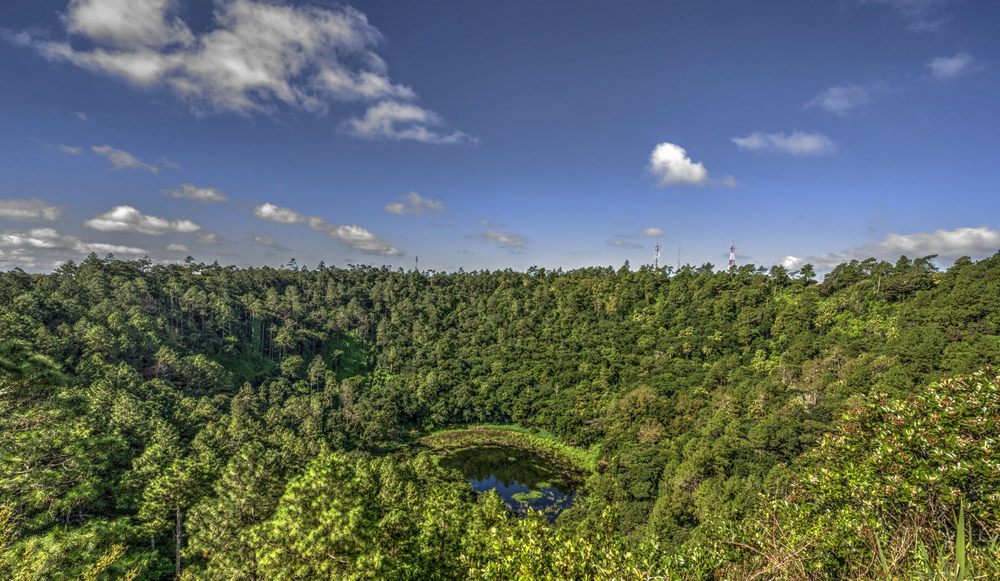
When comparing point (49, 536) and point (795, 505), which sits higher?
point (795, 505)

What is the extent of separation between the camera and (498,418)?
7844cm

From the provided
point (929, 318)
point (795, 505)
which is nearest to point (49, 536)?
point (795, 505)

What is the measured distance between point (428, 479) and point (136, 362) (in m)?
54.6

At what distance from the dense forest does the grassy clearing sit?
2475 millimetres

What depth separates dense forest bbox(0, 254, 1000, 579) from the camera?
11.6 metres

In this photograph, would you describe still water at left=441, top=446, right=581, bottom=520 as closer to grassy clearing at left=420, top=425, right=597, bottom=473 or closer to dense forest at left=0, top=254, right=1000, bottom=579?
grassy clearing at left=420, top=425, right=597, bottom=473

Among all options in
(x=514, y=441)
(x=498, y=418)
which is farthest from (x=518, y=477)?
(x=498, y=418)

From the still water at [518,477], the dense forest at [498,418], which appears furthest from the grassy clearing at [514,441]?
the dense forest at [498,418]

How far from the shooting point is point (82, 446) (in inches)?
1194

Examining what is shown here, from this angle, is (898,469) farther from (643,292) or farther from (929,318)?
(643,292)

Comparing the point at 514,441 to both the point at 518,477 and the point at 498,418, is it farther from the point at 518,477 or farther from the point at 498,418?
the point at 518,477

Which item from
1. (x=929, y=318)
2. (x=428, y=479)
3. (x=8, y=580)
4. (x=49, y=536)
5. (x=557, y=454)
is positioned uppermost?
(x=929, y=318)

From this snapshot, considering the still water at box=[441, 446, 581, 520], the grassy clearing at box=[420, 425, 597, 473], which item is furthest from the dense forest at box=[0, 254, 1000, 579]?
the still water at box=[441, 446, 581, 520]

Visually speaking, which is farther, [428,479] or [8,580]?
[428,479]
